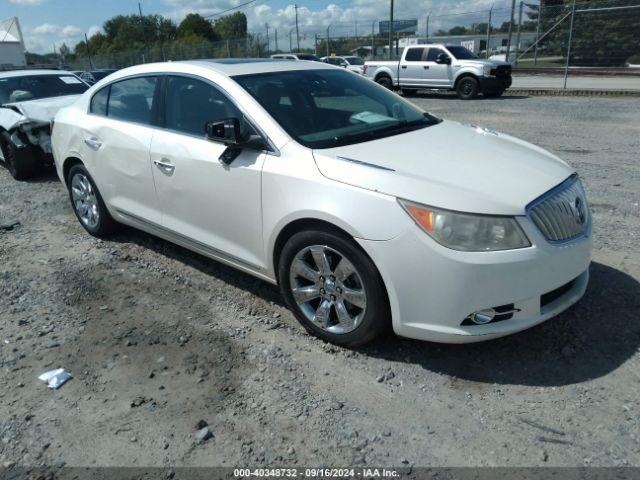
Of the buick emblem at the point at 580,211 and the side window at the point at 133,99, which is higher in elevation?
the side window at the point at 133,99

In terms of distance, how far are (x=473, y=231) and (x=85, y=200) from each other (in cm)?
402

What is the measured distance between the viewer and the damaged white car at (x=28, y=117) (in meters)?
7.43

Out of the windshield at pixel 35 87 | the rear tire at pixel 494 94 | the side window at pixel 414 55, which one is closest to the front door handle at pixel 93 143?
the windshield at pixel 35 87

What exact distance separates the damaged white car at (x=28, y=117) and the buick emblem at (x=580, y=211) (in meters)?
6.86

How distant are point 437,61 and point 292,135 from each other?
16349 millimetres

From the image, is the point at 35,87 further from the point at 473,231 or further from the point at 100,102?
the point at 473,231

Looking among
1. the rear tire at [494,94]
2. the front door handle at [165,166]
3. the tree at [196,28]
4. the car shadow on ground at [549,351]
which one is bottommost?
the car shadow on ground at [549,351]

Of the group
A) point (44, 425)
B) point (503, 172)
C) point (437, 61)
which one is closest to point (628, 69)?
point (437, 61)

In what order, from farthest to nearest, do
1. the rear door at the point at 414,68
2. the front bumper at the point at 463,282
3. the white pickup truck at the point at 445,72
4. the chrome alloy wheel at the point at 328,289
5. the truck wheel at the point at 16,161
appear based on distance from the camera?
the rear door at the point at 414,68 → the white pickup truck at the point at 445,72 → the truck wheel at the point at 16,161 → the chrome alloy wheel at the point at 328,289 → the front bumper at the point at 463,282

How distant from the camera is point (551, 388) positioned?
9.28ft

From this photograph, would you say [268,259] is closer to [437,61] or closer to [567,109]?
[567,109]

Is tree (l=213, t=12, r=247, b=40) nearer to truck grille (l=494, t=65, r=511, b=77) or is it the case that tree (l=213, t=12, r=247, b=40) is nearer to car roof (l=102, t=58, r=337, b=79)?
truck grille (l=494, t=65, r=511, b=77)

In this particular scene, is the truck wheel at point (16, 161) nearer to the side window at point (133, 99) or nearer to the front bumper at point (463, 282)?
the side window at point (133, 99)

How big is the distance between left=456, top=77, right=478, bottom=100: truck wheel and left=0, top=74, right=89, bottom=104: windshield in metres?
12.6
